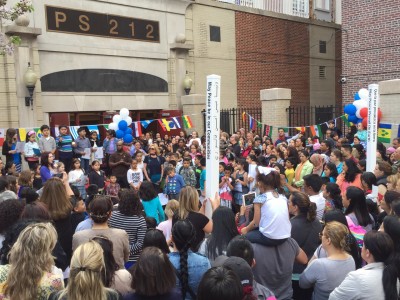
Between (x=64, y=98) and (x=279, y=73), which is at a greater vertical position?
(x=279, y=73)

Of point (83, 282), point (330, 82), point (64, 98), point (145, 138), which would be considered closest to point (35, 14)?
point (64, 98)

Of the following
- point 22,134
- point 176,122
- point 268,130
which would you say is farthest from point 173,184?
point 176,122

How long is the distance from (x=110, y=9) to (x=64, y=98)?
388cm

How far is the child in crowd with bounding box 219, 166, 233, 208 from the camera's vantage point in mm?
8883

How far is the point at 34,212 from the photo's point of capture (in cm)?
445

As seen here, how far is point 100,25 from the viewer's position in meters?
16.4

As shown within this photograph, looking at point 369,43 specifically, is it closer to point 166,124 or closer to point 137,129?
point 166,124

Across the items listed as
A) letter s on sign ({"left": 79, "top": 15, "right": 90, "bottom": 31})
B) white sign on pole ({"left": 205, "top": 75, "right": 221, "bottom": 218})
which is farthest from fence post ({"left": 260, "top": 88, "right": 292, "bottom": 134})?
white sign on pole ({"left": 205, "top": 75, "right": 221, "bottom": 218})

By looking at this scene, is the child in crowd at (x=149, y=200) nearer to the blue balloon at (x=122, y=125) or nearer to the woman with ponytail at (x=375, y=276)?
the woman with ponytail at (x=375, y=276)

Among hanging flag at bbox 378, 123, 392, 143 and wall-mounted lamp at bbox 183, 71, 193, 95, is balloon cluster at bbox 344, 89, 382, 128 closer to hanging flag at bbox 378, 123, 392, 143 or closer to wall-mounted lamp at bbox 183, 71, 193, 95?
hanging flag at bbox 378, 123, 392, 143

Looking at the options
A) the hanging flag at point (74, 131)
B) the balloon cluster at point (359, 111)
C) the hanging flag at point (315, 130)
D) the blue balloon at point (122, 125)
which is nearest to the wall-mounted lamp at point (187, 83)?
the blue balloon at point (122, 125)

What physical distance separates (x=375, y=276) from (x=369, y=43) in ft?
53.7

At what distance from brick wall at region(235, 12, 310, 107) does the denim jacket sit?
58.7ft

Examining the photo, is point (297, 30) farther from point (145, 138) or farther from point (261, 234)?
point (261, 234)
